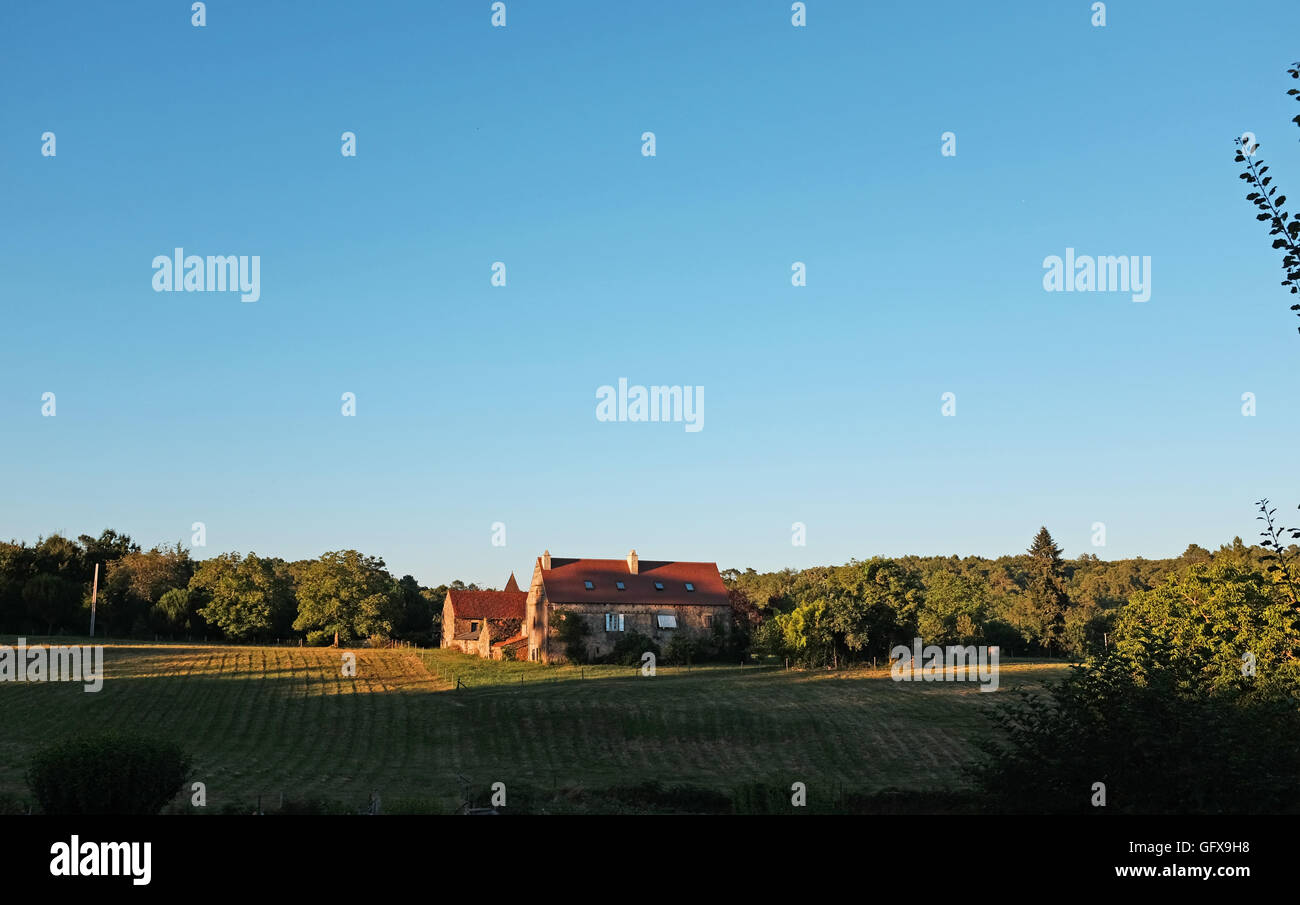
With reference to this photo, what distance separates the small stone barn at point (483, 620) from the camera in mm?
87125

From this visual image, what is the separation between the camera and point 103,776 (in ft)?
60.2

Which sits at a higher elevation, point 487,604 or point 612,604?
point 612,604

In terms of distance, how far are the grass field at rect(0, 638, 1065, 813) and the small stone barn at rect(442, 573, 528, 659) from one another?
1724 cm

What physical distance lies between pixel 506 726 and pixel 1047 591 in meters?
79.6

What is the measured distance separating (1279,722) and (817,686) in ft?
151

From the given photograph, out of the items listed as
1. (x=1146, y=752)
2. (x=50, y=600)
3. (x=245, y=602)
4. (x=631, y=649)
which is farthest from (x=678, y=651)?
(x=50, y=600)

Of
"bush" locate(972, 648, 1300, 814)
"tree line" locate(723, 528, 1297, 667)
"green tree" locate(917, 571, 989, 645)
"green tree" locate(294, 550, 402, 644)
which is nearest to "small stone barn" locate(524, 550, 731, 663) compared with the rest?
"tree line" locate(723, 528, 1297, 667)

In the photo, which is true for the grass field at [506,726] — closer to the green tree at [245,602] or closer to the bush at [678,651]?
the bush at [678,651]

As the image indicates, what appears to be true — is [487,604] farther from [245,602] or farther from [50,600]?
[50,600]

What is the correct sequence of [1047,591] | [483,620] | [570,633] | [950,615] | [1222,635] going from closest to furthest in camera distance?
[1222,635], [570,633], [950,615], [483,620], [1047,591]

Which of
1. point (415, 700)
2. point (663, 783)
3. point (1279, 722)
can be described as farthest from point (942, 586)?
point (1279, 722)

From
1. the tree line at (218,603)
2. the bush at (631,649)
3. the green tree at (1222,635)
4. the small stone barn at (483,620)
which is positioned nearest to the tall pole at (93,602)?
the tree line at (218,603)
